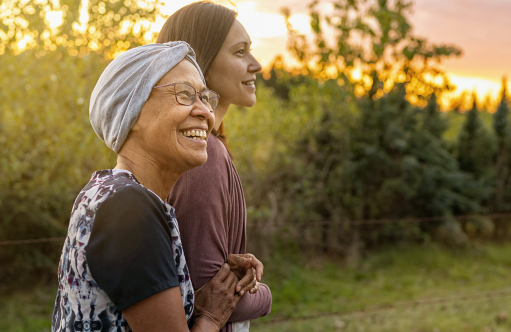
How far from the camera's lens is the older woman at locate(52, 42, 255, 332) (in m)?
0.98

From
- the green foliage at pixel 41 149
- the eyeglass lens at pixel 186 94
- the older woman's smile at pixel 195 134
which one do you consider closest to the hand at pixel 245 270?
the older woman's smile at pixel 195 134

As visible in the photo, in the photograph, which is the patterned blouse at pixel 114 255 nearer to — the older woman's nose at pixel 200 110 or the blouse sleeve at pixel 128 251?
the blouse sleeve at pixel 128 251

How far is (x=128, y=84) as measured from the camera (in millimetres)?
1162

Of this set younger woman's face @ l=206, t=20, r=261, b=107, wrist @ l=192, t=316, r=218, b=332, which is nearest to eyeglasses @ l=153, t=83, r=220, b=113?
younger woman's face @ l=206, t=20, r=261, b=107

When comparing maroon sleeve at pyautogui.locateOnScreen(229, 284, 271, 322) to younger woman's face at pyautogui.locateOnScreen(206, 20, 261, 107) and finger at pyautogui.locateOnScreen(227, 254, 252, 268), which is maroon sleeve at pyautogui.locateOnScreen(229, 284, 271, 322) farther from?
younger woman's face at pyautogui.locateOnScreen(206, 20, 261, 107)

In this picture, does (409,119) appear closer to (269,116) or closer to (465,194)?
(465,194)

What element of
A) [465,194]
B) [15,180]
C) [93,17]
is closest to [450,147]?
[465,194]

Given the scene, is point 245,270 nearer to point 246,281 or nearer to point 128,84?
point 246,281

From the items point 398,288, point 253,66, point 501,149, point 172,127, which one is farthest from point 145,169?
point 501,149

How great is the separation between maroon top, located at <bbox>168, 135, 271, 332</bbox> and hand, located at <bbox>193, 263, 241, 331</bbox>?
22 mm

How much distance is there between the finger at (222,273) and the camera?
132 cm

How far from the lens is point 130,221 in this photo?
99 centimetres

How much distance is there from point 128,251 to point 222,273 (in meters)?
0.43

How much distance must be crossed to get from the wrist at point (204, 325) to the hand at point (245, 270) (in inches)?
5.4
